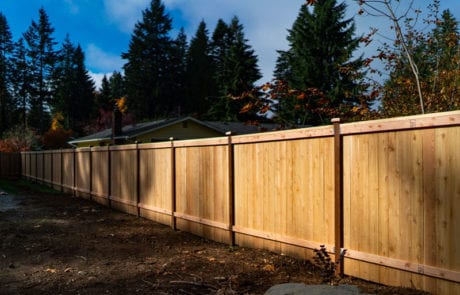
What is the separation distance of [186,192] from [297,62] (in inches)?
980

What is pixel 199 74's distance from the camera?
49.0m

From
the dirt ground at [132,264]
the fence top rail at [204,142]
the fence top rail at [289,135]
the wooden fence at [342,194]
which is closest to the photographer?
the wooden fence at [342,194]

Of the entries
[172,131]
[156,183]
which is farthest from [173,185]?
[172,131]

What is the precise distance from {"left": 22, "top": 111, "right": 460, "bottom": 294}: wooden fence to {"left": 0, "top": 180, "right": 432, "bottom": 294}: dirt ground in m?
0.26

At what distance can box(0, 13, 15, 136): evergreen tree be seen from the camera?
49469 millimetres

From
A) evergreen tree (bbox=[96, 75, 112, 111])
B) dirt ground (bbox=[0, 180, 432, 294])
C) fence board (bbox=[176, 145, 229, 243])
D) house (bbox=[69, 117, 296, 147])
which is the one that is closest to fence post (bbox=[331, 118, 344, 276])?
dirt ground (bbox=[0, 180, 432, 294])

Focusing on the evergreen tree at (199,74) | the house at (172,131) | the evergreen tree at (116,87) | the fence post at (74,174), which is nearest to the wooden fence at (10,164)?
the house at (172,131)

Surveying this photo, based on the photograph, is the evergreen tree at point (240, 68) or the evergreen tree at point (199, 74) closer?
the evergreen tree at point (240, 68)

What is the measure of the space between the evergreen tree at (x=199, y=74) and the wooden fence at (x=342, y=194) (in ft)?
130

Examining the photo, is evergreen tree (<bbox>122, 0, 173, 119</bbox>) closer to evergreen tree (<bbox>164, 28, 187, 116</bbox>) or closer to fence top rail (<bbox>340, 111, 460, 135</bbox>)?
evergreen tree (<bbox>164, 28, 187, 116</bbox>)

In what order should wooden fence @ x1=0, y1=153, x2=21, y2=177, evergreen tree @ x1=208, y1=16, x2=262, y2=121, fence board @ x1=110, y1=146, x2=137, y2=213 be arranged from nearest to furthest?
fence board @ x1=110, y1=146, x2=137, y2=213
wooden fence @ x1=0, y1=153, x2=21, y2=177
evergreen tree @ x1=208, y1=16, x2=262, y2=121

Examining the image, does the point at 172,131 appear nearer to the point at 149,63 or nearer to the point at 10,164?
the point at 10,164

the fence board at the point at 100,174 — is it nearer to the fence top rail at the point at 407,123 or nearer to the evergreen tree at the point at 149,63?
the fence top rail at the point at 407,123

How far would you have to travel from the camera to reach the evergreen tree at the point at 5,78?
162ft
